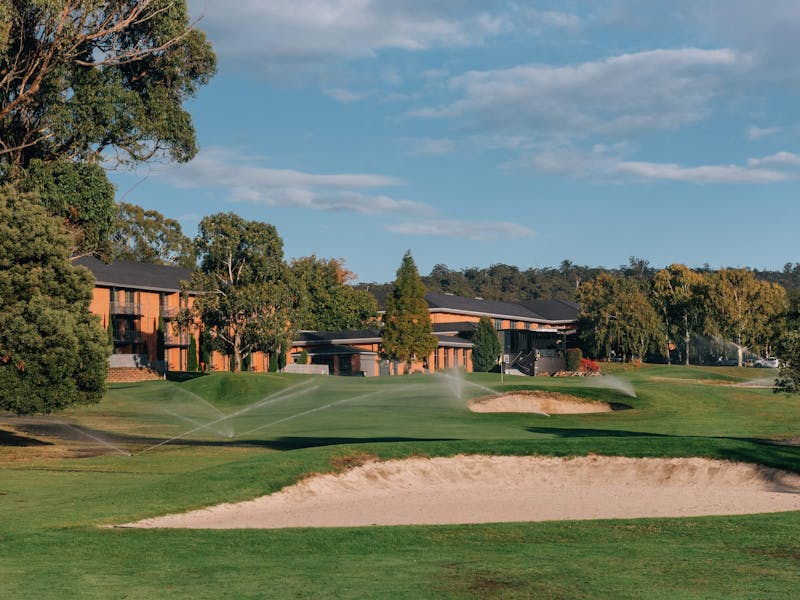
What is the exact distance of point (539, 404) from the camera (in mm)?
50062

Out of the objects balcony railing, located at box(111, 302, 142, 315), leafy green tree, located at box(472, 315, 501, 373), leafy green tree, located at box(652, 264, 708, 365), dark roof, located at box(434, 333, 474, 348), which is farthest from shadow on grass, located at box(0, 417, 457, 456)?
leafy green tree, located at box(652, 264, 708, 365)

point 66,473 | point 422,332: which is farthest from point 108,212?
point 422,332

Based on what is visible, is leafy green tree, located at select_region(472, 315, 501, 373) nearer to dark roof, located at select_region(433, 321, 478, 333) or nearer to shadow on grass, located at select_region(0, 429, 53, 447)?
dark roof, located at select_region(433, 321, 478, 333)

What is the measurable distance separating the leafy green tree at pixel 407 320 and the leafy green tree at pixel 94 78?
44450 millimetres

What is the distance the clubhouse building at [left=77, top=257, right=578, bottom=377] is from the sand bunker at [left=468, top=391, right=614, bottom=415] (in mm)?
37459

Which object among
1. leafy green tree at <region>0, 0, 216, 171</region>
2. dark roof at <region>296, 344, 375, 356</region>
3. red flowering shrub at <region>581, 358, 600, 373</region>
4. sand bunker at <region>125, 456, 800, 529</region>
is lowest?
sand bunker at <region>125, 456, 800, 529</region>

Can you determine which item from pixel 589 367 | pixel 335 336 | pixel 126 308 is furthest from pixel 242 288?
pixel 589 367

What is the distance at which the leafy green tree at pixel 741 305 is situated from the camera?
10625 centimetres

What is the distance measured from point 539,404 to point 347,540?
35.1m

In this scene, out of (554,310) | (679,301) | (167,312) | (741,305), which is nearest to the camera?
(167,312)

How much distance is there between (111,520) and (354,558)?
684 cm

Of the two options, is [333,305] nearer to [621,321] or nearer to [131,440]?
[621,321]

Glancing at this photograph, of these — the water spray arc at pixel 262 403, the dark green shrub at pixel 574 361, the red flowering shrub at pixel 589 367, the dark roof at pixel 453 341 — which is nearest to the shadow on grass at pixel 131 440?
the water spray arc at pixel 262 403

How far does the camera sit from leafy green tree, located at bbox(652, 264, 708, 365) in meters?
112
